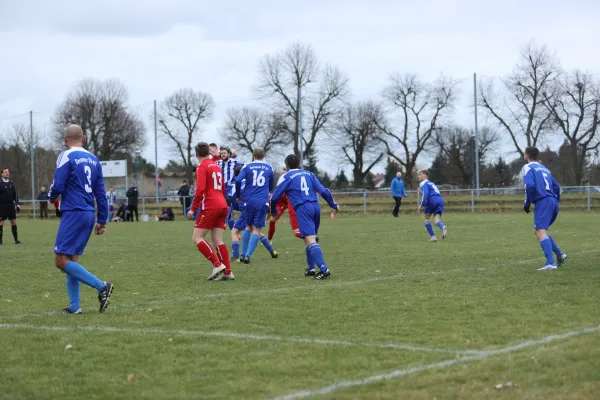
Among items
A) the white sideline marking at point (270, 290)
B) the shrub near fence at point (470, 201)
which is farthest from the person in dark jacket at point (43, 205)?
the white sideline marking at point (270, 290)

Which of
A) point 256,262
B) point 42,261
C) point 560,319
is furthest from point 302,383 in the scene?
point 42,261

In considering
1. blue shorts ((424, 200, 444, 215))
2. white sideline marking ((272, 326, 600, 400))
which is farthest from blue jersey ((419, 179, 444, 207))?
white sideline marking ((272, 326, 600, 400))

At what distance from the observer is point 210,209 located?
11.6 metres

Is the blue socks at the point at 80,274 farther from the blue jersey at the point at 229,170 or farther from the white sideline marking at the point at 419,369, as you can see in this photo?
the blue jersey at the point at 229,170

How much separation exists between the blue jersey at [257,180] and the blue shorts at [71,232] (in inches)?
224

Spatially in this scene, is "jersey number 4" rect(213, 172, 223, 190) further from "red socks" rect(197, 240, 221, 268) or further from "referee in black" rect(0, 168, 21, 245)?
"referee in black" rect(0, 168, 21, 245)

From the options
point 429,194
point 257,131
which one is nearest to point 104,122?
point 257,131

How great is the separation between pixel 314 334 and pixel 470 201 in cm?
3589

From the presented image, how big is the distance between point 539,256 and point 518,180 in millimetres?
65173

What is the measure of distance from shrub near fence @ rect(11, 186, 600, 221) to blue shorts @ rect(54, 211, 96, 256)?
31.1 metres

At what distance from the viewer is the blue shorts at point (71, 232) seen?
27.6 ft

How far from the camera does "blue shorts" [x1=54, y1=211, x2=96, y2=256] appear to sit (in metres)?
8.41

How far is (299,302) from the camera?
348 inches

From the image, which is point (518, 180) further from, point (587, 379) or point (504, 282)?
point (587, 379)
